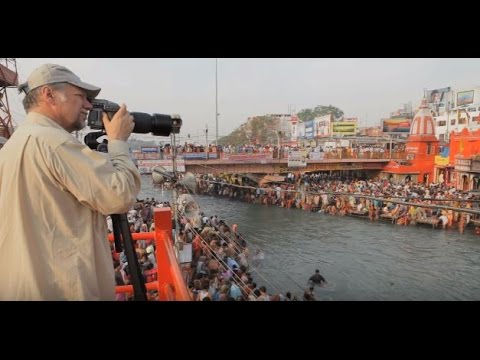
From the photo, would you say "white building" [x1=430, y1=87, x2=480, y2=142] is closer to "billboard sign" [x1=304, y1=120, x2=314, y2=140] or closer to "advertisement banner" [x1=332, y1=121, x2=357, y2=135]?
"advertisement banner" [x1=332, y1=121, x2=357, y2=135]

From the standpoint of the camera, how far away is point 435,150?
2430 centimetres

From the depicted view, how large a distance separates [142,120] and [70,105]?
10.2 inches

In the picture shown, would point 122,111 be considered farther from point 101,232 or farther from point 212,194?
point 212,194

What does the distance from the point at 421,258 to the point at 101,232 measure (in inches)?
653

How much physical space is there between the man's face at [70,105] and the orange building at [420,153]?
2687 cm

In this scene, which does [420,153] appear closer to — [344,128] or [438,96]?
[344,128]

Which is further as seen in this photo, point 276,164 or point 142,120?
point 276,164

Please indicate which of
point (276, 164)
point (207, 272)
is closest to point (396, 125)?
point (276, 164)

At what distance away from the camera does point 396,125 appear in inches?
1858

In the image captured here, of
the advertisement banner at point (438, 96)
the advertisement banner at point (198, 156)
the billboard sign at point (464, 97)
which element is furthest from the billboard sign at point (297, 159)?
the advertisement banner at point (438, 96)

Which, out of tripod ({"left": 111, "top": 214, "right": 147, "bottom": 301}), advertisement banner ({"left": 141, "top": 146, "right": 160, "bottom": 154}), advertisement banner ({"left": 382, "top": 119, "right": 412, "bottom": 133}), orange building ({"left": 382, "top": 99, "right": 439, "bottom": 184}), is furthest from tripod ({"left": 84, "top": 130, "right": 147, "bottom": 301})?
advertisement banner ({"left": 382, "top": 119, "right": 412, "bottom": 133})

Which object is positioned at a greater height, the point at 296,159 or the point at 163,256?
the point at 163,256

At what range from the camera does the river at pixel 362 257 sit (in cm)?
1153

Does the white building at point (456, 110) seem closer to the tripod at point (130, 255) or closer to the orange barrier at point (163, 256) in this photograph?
the orange barrier at point (163, 256)
